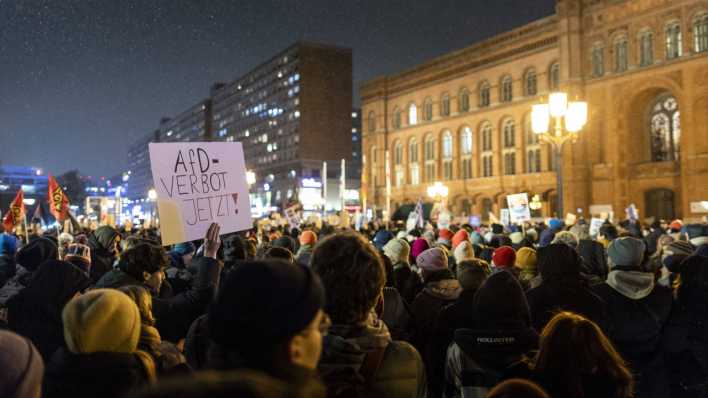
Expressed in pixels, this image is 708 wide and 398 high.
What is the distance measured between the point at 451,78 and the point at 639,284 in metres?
52.5

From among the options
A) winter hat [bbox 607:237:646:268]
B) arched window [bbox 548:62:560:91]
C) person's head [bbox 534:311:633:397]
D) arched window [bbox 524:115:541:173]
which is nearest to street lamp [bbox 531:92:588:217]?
winter hat [bbox 607:237:646:268]

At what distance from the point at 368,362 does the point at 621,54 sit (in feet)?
141

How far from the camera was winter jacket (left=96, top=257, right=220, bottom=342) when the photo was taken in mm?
4184

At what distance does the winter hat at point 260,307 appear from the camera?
162 centimetres

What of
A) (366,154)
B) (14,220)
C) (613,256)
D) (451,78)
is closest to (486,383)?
(613,256)

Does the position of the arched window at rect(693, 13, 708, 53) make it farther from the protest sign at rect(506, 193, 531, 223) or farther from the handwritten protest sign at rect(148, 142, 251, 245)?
A: the handwritten protest sign at rect(148, 142, 251, 245)

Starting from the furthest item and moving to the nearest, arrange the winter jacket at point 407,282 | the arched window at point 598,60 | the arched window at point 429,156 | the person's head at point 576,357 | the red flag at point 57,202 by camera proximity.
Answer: the arched window at point 429,156
the arched window at point 598,60
the red flag at point 57,202
the winter jacket at point 407,282
the person's head at point 576,357

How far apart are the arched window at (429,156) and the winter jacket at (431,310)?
175 ft

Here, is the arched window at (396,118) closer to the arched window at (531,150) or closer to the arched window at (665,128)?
the arched window at (531,150)

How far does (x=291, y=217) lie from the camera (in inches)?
687

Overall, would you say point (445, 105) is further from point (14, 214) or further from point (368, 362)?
point (368, 362)

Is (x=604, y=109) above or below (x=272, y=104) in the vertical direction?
below

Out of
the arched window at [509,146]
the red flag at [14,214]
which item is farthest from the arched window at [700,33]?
the red flag at [14,214]

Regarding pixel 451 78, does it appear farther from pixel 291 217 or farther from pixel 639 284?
pixel 639 284
